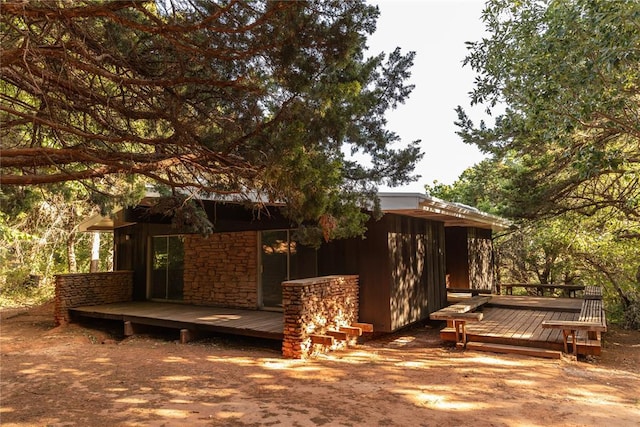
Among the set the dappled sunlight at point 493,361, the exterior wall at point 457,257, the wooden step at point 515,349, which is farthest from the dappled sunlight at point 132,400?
the exterior wall at point 457,257

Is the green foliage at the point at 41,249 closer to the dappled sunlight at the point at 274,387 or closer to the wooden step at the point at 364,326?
the wooden step at the point at 364,326

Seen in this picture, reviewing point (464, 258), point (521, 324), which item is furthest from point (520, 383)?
point (464, 258)

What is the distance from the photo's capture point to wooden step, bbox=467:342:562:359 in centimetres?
583

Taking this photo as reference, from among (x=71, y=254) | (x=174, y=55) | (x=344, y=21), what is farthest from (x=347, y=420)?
(x=71, y=254)

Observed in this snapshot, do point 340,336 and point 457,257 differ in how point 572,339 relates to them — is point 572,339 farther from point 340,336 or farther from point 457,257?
point 457,257

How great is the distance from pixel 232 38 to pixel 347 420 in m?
3.77

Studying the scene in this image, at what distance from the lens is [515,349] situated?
6.10m

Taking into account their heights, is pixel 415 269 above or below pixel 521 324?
above

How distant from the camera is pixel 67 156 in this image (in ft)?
12.0

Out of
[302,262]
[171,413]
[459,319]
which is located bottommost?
[171,413]

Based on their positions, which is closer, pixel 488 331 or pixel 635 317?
pixel 488 331

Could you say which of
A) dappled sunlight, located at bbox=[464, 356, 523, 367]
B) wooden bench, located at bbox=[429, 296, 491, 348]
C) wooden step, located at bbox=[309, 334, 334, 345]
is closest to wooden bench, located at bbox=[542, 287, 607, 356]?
dappled sunlight, located at bbox=[464, 356, 523, 367]

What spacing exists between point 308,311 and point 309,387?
60.9 inches

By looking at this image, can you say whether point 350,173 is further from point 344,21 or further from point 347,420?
point 347,420
